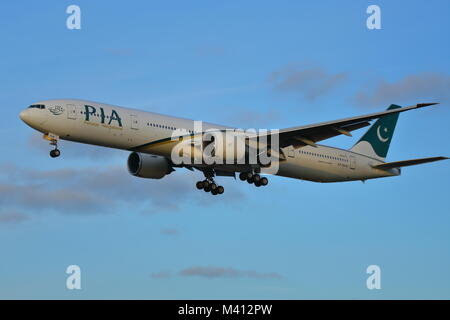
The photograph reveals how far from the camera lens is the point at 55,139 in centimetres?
4697

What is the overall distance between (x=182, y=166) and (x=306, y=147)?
8.42 m

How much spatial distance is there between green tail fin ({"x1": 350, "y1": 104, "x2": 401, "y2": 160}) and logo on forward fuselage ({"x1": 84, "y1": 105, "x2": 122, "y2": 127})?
1988 centimetres

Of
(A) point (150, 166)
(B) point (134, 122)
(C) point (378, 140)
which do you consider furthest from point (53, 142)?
(C) point (378, 140)

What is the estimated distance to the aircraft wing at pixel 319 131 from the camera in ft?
157

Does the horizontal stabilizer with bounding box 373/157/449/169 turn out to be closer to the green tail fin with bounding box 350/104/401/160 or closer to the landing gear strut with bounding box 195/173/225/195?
the green tail fin with bounding box 350/104/401/160

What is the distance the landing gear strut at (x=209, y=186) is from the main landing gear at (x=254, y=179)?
5.31ft

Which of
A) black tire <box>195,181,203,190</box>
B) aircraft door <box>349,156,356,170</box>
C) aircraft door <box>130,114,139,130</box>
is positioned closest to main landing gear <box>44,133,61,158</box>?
aircraft door <box>130,114,139,130</box>

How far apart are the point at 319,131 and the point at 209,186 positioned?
8.50 metres

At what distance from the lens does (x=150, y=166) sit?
54.3 meters

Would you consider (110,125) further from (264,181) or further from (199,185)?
(264,181)

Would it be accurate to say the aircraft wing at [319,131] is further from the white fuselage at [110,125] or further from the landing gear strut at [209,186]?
the landing gear strut at [209,186]

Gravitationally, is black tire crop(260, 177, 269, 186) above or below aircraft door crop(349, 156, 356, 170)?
below

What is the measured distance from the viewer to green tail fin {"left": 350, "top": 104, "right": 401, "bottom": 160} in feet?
198

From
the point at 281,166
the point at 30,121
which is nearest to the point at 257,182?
Answer: the point at 281,166
